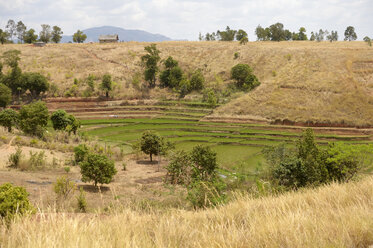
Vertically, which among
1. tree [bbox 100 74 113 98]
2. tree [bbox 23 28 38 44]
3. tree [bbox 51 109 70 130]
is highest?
tree [bbox 23 28 38 44]

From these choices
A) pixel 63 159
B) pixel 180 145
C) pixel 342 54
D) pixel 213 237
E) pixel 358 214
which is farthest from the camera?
pixel 342 54

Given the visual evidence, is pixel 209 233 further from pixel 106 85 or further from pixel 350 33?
pixel 350 33

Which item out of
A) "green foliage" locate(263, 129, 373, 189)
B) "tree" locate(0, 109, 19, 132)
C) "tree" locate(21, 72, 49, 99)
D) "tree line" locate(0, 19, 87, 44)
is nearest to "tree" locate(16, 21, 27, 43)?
"tree line" locate(0, 19, 87, 44)

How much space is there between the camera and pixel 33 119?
1131 inches

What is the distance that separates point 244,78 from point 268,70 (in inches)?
231

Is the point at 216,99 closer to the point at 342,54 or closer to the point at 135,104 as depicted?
the point at 135,104

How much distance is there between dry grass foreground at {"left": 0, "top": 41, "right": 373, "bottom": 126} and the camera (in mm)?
41938

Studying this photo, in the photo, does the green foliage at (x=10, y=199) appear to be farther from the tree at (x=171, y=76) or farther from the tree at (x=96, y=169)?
the tree at (x=171, y=76)

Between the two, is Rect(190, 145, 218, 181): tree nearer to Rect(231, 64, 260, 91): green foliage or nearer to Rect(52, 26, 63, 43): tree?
Rect(231, 64, 260, 91): green foliage

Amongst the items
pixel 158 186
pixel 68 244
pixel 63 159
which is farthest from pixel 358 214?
pixel 63 159

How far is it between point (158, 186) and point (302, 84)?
36.1 metres

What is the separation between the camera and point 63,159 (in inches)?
950

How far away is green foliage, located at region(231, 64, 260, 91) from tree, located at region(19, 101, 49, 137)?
32.0m

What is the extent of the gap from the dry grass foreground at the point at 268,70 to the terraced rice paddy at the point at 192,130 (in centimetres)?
383
